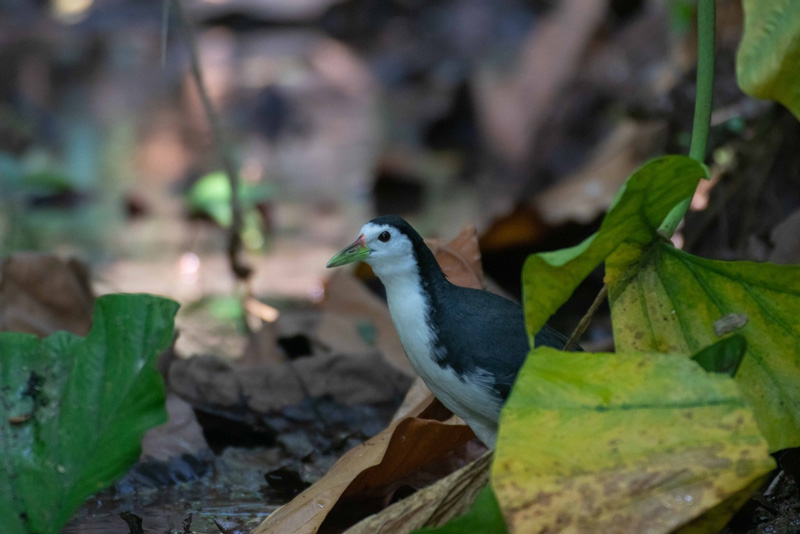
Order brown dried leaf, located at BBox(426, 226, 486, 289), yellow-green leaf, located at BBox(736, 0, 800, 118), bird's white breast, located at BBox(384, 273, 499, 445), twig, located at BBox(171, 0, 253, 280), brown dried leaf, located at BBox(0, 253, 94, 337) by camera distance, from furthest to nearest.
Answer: twig, located at BBox(171, 0, 253, 280), brown dried leaf, located at BBox(0, 253, 94, 337), brown dried leaf, located at BBox(426, 226, 486, 289), bird's white breast, located at BBox(384, 273, 499, 445), yellow-green leaf, located at BBox(736, 0, 800, 118)

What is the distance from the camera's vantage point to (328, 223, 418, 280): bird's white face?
98.3 inches

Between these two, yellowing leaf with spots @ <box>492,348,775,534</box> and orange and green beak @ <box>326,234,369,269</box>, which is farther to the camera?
orange and green beak @ <box>326,234,369,269</box>

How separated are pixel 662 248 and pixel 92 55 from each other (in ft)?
25.1

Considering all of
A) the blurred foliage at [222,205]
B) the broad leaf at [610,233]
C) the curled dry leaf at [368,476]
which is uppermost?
the broad leaf at [610,233]

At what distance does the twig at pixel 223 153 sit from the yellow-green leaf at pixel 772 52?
6.74 feet

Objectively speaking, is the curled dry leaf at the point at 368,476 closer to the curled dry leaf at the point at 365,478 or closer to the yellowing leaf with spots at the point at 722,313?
the curled dry leaf at the point at 365,478

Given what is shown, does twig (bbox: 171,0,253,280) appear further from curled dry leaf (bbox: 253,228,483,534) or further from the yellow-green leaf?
the yellow-green leaf

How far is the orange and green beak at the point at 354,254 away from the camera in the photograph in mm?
2559

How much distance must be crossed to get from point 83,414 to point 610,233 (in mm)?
921

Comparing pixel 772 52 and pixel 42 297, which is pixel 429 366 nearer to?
pixel 772 52

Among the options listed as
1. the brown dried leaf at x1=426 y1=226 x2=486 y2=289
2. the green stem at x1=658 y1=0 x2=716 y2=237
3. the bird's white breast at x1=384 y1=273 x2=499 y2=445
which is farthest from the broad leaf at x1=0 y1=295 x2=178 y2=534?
the brown dried leaf at x1=426 y1=226 x2=486 y2=289

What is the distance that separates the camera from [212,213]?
233 inches

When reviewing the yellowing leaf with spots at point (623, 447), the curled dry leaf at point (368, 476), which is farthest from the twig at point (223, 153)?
the yellowing leaf with spots at point (623, 447)

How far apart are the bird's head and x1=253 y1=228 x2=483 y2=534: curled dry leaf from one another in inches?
15.5
